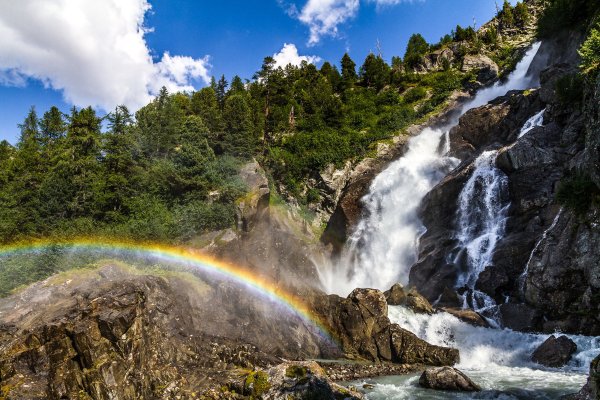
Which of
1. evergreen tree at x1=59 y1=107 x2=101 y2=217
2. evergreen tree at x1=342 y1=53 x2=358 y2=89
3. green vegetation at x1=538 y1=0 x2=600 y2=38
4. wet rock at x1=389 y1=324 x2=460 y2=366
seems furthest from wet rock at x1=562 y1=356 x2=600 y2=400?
evergreen tree at x1=342 y1=53 x2=358 y2=89

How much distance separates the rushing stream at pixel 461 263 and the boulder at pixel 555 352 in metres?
0.43

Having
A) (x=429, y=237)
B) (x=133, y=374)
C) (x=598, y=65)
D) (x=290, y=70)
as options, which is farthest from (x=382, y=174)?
(x=133, y=374)

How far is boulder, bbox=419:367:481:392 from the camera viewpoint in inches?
728

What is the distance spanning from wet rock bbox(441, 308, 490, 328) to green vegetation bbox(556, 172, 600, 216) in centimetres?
967

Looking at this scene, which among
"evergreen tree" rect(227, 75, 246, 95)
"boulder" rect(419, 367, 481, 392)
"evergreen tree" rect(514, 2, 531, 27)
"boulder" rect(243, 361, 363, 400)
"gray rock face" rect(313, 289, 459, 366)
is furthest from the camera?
"evergreen tree" rect(514, 2, 531, 27)

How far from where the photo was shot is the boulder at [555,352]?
2136 cm

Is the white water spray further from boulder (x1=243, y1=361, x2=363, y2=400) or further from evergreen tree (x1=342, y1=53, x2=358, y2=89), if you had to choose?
evergreen tree (x1=342, y1=53, x2=358, y2=89)

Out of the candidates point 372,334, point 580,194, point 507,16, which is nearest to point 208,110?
point 372,334

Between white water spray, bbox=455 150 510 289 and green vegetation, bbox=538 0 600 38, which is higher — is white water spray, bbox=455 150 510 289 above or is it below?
below

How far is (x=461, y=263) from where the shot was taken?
112 feet

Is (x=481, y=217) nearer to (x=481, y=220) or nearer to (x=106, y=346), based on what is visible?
(x=481, y=220)

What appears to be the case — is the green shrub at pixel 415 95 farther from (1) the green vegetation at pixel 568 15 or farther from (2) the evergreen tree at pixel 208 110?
(2) the evergreen tree at pixel 208 110

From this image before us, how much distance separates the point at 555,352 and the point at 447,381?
803 cm

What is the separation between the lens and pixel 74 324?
61.1 feet
